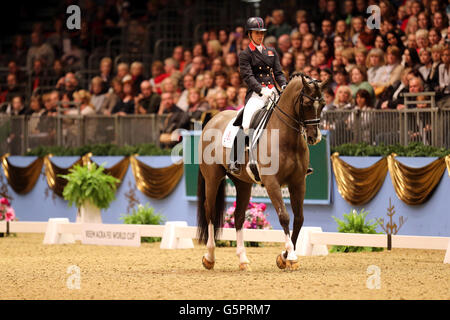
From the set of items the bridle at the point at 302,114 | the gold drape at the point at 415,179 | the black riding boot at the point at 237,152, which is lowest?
the gold drape at the point at 415,179

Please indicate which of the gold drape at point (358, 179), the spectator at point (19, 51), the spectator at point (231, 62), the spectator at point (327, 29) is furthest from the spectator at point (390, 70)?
the spectator at point (19, 51)

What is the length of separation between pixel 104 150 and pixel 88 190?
264cm

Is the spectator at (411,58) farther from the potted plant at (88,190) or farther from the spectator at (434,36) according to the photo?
the potted plant at (88,190)

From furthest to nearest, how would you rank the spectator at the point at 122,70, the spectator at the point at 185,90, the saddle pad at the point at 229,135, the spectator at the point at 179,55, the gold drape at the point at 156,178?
the spectator at the point at 122,70, the spectator at the point at 179,55, the spectator at the point at 185,90, the gold drape at the point at 156,178, the saddle pad at the point at 229,135

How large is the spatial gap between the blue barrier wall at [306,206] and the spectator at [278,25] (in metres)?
4.38

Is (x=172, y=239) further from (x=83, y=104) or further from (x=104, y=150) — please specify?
(x=83, y=104)

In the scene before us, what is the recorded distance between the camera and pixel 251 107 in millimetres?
10234

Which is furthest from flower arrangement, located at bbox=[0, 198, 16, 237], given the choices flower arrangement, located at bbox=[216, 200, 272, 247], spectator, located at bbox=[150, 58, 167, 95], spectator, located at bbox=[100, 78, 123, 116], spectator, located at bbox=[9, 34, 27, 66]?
spectator, located at bbox=[9, 34, 27, 66]

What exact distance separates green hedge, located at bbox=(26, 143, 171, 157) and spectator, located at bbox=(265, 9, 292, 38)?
4162 millimetres

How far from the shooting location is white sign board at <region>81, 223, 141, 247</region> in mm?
13742

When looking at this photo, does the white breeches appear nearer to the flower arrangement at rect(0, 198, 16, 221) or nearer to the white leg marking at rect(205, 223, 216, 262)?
the white leg marking at rect(205, 223, 216, 262)

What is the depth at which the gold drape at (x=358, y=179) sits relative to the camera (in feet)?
44.4
